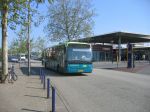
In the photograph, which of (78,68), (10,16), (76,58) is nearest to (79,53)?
(76,58)

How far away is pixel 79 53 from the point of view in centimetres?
2355

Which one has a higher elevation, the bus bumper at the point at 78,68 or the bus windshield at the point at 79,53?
the bus windshield at the point at 79,53

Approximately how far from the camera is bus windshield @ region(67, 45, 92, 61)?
76.7 feet

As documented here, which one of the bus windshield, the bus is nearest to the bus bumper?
the bus

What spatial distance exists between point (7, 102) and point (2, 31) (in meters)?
7.53

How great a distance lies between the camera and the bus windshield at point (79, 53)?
23.4 m

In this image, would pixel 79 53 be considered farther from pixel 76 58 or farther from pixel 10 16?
pixel 10 16

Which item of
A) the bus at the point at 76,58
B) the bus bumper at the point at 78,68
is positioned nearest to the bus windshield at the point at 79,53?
the bus at the point at 76,58

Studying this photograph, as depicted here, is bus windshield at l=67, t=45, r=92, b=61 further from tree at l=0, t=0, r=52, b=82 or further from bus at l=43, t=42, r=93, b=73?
tree at l=0, t=0, r=52, b=82

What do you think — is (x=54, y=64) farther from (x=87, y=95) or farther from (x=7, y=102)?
(x=7, y=102)

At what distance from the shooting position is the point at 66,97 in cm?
1229

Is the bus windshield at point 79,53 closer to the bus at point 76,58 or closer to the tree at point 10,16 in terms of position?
the bus at point 76,58

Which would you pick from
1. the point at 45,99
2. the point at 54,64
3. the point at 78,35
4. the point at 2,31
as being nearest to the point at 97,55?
the point at 78,35

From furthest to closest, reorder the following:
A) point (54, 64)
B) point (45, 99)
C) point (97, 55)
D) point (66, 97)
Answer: point (97, 55), point (54, 64), point (66, 97), point (45, 99)
